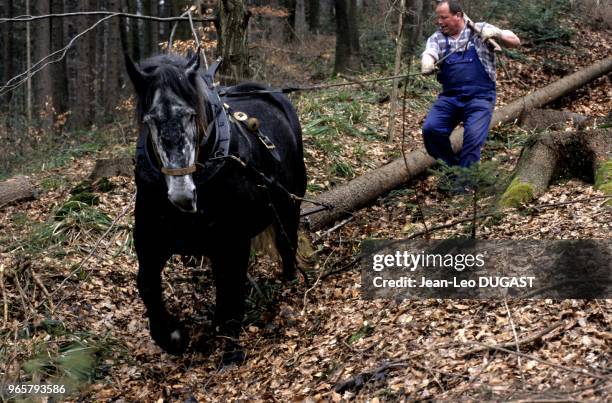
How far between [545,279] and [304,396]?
1805 mm

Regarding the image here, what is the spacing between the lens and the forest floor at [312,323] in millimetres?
3723

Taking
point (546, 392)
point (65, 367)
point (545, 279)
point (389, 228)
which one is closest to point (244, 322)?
point (65, 367)

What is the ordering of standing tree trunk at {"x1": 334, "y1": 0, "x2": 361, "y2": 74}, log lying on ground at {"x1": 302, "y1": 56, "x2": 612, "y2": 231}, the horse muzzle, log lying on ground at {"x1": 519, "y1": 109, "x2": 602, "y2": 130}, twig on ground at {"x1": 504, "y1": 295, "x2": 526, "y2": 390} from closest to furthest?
1. twig on ground at {"x1": 504, "y1": 295, "x2": 526, "y2": 390}
2. the horse muzzle
3. log lying on ground at {"x1": 302, "y1": 56, "x2": 612, "y2": 231}
4. log lying on ground at {"x1": 519, "y1": 109, "x2": 602, "y2": 130}
5. standing tree trunk at {"x1": 334, "y1": 0, "x2": 361, "y2": 74}

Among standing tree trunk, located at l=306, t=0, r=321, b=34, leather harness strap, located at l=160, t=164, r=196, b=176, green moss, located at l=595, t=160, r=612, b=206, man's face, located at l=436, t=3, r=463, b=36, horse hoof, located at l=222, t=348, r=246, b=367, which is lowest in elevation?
horse hoof, located at l=222, t=348, r=246, b=367

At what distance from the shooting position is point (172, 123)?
4.16 m

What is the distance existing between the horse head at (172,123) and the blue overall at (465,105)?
353cm

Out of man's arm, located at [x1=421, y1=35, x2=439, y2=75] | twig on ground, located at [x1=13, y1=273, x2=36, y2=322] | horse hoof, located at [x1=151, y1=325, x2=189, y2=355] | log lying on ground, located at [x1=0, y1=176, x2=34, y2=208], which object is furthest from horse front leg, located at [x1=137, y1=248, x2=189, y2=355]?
log lying on ground, located at [x1=0, y1=176, x2=34, y2=208]

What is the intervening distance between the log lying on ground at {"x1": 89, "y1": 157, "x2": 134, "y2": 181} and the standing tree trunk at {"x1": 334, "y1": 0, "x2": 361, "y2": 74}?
27.4ft

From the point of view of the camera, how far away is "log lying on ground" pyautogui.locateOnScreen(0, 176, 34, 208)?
343 inches

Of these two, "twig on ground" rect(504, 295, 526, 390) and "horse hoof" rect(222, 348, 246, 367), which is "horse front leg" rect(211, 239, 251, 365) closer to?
"horse hoof" rect(222, 348, 246, 367)

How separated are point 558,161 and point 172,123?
414 cm

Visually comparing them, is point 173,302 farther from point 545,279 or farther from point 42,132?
point 42,132

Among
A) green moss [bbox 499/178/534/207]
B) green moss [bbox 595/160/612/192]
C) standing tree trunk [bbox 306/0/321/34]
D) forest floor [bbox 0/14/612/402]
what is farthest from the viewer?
standing tree trunk [bbox 306/0/321/34]

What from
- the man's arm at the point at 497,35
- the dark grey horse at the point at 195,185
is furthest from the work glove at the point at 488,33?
the dark grey horse at the point at 195,185
